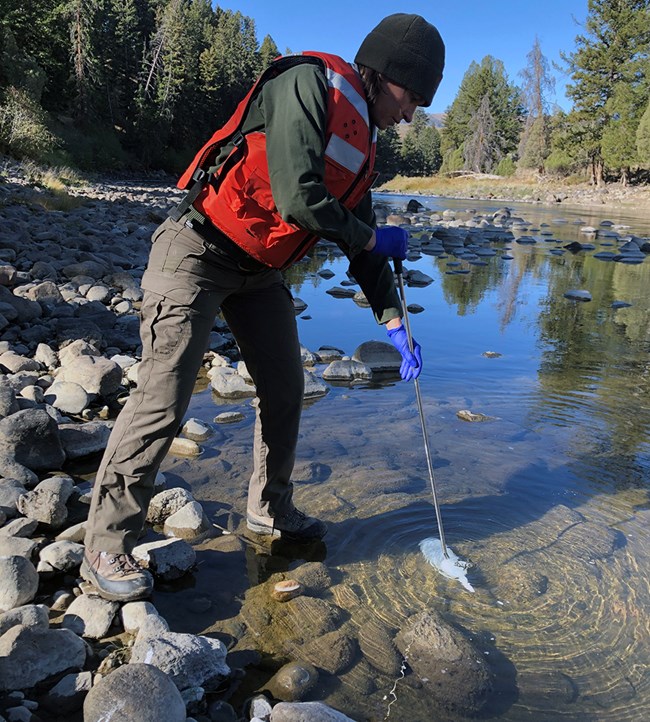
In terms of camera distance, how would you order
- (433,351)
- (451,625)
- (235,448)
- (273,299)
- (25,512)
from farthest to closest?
(433,351), (235,448), (25,512), (273,299), (451,625)

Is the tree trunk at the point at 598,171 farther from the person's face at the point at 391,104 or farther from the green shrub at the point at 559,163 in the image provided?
the person's face at the point at 391,104

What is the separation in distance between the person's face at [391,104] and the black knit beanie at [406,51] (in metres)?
0.04

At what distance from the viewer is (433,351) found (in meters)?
8.29

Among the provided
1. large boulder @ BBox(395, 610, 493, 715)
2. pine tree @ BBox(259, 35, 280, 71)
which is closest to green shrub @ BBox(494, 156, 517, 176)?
pine tree @ BBox(259, 35, 280, 71)

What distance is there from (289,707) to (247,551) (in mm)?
1279

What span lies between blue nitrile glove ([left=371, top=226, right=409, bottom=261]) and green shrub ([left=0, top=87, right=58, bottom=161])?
2689cm

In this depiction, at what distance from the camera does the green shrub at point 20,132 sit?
2575 cm

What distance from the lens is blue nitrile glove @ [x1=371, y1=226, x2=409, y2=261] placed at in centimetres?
297

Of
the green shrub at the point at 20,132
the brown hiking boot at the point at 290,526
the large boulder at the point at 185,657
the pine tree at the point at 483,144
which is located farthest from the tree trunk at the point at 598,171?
the large boulder at the point at 185,657

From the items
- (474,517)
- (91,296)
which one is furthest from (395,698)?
(91,296)

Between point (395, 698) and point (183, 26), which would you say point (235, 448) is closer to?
point (395, 698)

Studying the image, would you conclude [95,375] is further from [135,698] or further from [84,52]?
[84,52]

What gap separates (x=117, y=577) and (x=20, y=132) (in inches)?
1084

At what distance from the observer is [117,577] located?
2.88 metres
